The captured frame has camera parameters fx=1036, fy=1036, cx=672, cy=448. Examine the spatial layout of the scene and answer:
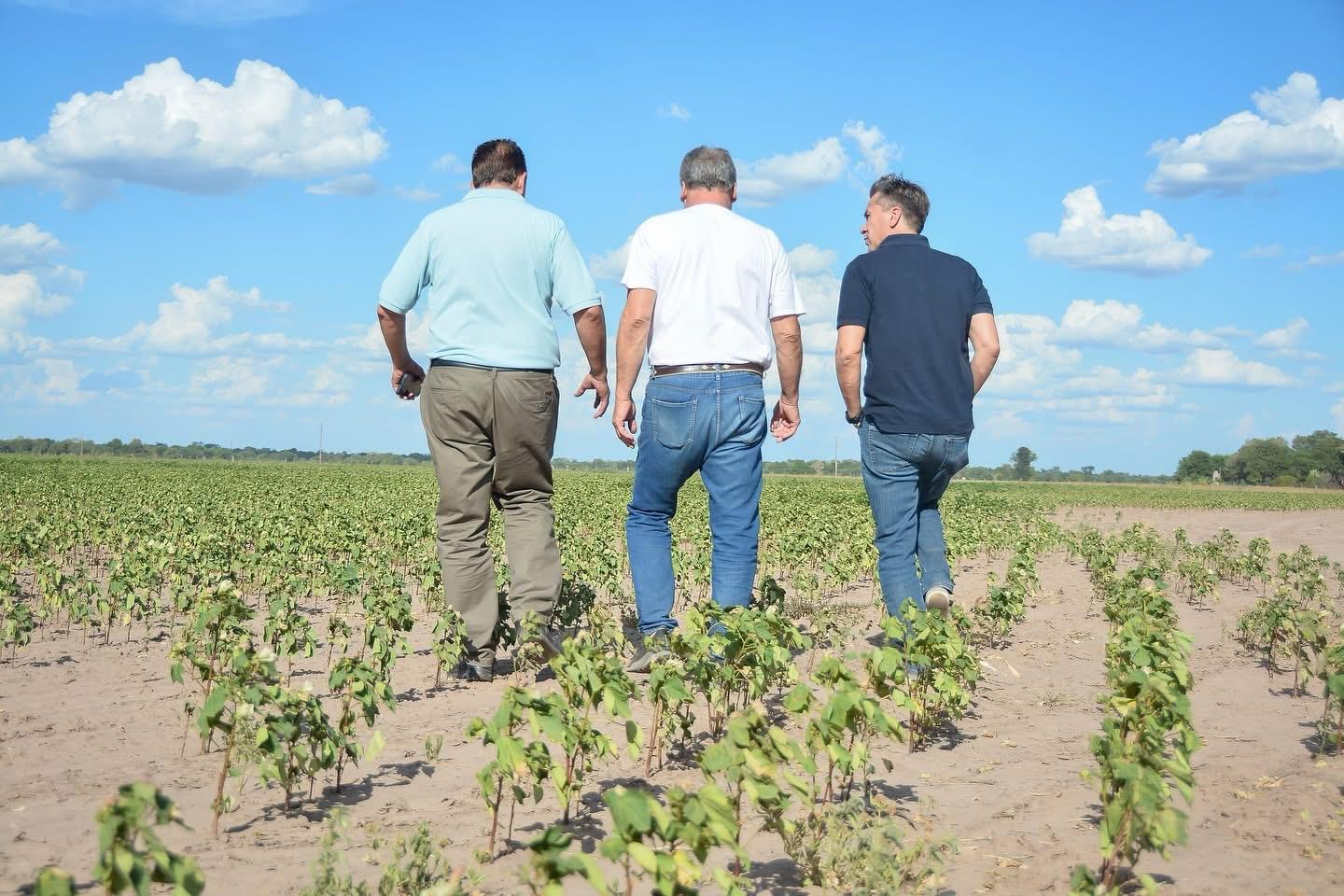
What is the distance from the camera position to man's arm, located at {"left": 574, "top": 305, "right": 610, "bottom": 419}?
18.0ft

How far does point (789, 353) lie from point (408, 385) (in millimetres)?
2054

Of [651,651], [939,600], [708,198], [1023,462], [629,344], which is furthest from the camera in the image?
[1023,462]

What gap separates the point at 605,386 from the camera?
5.61 m

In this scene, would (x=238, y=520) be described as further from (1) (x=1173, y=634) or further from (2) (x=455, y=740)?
(1) (x=1173, y=634)

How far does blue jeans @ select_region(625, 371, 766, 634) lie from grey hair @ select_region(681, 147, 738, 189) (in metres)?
1.02

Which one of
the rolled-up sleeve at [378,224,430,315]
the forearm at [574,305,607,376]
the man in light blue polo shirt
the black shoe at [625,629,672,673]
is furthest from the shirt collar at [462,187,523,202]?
the black shoe at [625,629,672,673]

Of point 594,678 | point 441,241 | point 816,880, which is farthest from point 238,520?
point 816,880

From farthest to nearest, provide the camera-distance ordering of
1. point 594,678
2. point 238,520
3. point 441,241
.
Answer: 1. point 238,520
2. point 441,241
3. point 594,678

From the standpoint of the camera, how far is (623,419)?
17.5 feet

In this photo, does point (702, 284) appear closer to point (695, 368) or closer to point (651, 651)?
point (695, 368)

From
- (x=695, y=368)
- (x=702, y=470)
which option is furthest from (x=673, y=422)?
(x=702, y=470)

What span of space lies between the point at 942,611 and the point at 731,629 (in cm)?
164

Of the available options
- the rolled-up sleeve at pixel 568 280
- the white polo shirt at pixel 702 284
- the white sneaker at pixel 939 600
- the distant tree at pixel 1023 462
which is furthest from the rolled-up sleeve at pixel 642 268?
the distant tree at pixel 1023 462

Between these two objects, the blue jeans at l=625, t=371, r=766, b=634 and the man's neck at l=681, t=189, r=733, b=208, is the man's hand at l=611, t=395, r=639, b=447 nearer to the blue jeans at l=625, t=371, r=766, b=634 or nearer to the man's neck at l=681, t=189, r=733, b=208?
the blue jeans at l=625, t=371, r=766, b=634
